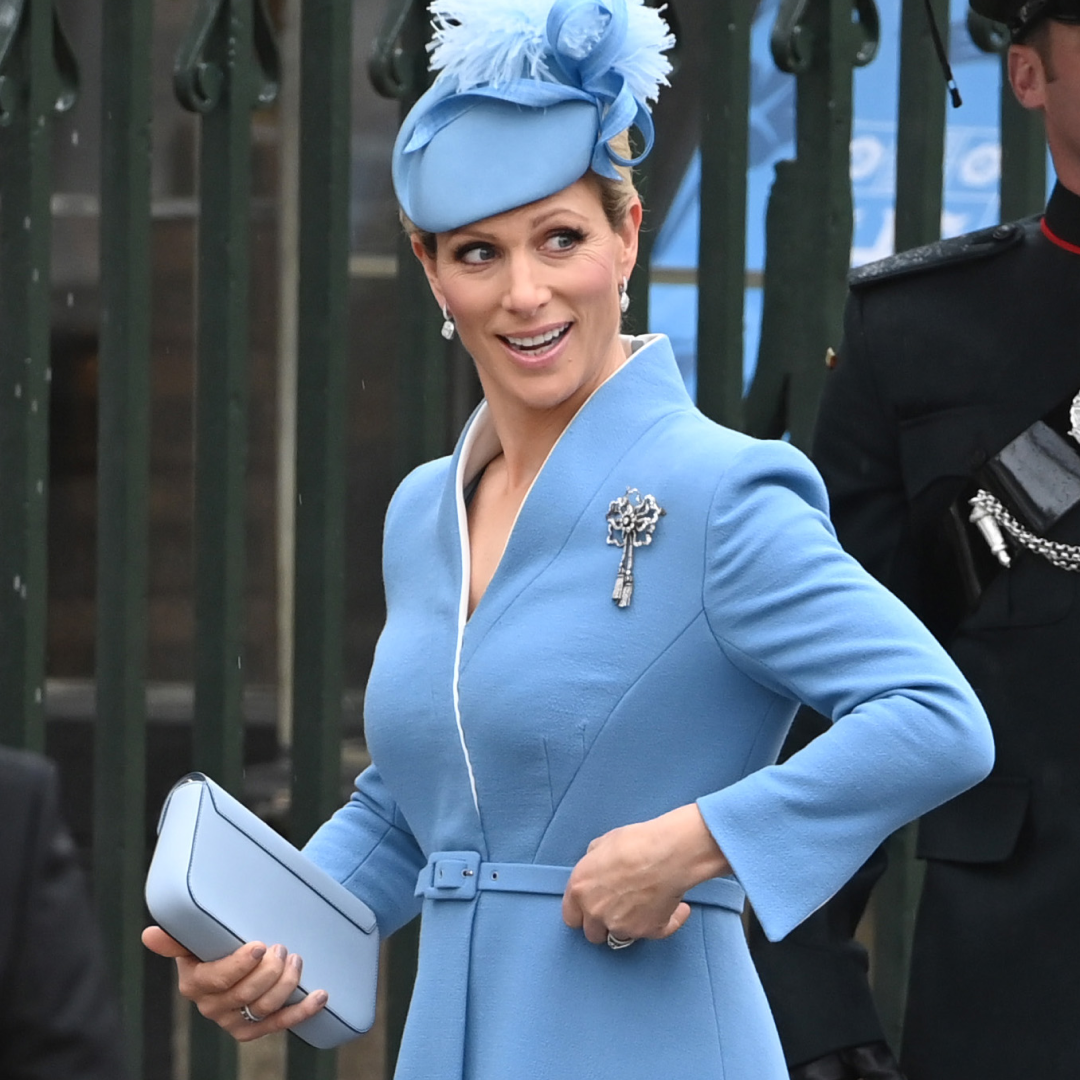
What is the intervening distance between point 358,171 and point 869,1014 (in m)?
4.05

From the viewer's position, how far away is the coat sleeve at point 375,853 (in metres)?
2.67

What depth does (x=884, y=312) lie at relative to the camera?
2.91 meters

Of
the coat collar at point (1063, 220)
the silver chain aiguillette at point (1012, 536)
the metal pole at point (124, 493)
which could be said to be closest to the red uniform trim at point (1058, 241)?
the coat collar at point (1063, 220)

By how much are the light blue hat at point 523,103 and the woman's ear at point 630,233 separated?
63mm

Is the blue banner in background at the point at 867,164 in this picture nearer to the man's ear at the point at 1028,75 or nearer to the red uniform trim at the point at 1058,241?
the red uniform trim at the point at 1058,241

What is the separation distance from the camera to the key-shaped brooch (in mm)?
2377

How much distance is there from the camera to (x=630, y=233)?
2588 mm

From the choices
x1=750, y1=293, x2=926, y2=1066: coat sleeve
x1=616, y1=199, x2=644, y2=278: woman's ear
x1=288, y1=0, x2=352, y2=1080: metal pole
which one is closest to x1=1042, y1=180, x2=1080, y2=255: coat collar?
x1=750, y1=293, x2=926, y2=1066: coat sleeve

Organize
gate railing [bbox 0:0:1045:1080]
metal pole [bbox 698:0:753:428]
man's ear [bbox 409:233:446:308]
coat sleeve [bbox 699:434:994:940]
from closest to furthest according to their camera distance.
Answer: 1. coat sleeve [bbox 699:434:994:940]
2. man's ear [bbox 409:233:446:308]
3. gate railing [bbox 0:0:1045:1080]
4. metal pole [bbox 698:0:753:428]

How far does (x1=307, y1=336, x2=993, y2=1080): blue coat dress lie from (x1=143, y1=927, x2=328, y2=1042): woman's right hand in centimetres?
13

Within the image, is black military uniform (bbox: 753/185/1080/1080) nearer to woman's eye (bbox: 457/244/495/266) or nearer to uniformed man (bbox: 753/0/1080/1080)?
uniformed man (bbox: 753/0/1080/1080)

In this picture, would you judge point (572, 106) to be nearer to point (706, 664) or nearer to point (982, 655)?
point (706, 664)

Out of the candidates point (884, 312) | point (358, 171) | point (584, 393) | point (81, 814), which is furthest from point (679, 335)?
point (584, 393)

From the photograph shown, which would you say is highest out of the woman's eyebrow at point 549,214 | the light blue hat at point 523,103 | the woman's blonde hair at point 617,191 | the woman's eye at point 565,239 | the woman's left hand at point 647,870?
the light blue hat at point 523,103
